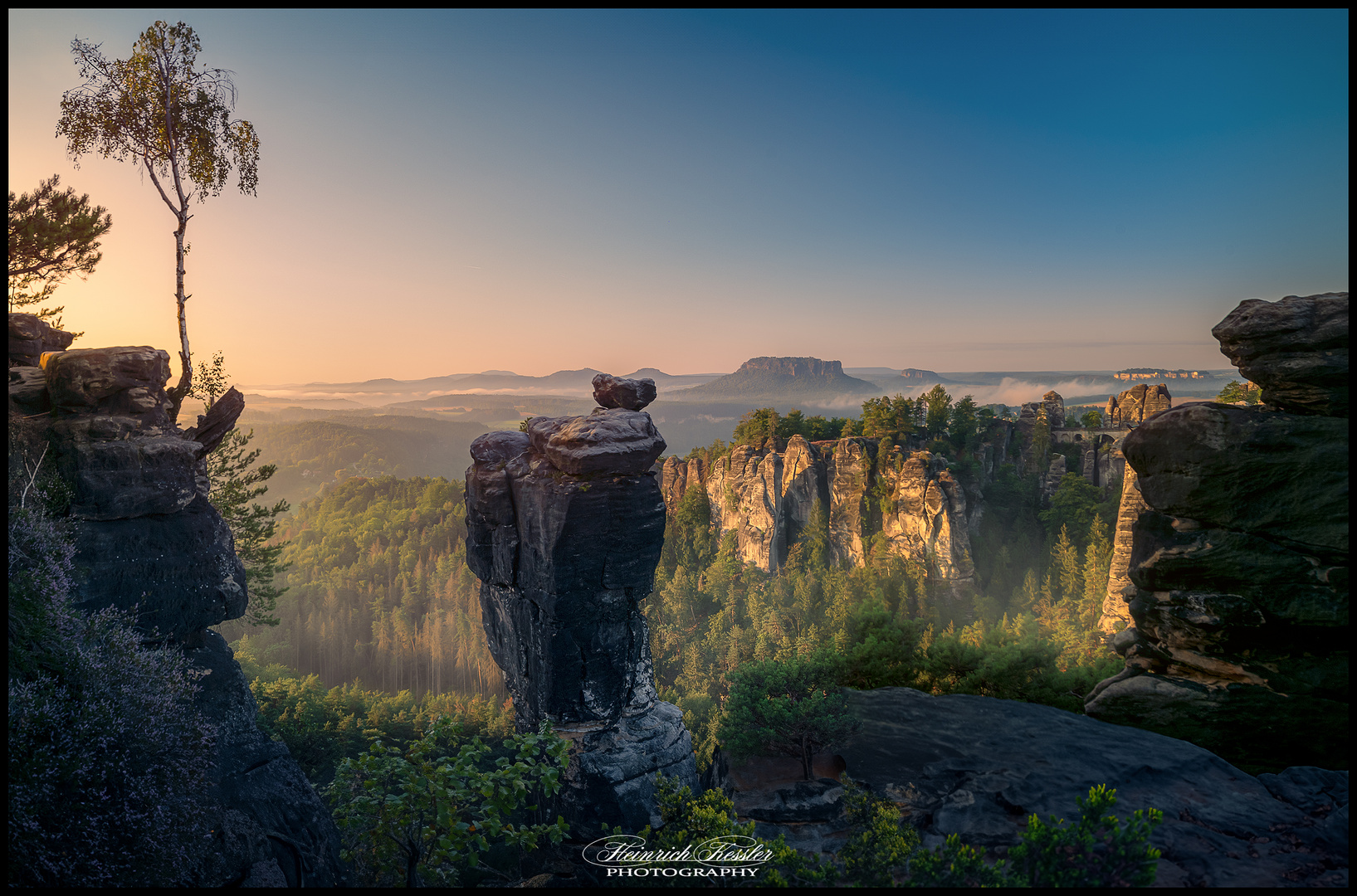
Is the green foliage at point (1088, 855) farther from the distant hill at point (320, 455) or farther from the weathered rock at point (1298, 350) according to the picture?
the distant hill at point (320, 455)

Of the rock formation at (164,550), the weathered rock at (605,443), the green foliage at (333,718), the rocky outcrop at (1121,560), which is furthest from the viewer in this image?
the rocky outcrop at (1121,560)

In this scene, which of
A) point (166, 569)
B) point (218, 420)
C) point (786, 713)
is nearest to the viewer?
point (166, 569)

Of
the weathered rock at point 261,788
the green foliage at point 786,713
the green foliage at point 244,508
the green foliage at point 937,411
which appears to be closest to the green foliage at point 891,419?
the green foliage at point 937,411

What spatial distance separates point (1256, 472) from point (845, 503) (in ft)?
160

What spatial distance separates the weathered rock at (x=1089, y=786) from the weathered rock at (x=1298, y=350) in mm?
5951

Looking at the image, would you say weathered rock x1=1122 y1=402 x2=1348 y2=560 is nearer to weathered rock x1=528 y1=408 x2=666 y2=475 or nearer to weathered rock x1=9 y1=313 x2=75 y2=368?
weathered rock x1=528 y1=408 x2=666 y2=475

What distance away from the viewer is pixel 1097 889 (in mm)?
5230

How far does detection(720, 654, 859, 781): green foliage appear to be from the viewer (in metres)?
12.5

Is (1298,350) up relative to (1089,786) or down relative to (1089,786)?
up

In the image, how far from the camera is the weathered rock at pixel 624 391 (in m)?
16.6

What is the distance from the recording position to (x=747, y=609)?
→ 55906 millimetres

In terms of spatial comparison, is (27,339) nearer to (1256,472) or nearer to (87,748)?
(87,748)

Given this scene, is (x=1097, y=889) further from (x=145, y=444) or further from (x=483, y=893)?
(x=145, y=444)

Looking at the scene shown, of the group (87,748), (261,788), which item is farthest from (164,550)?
(87,748)
